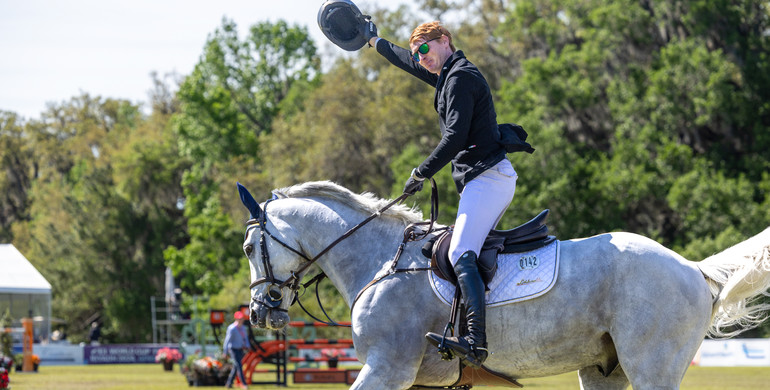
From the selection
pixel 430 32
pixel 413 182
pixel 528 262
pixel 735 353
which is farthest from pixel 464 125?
pixel 735 353

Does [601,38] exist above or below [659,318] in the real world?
above

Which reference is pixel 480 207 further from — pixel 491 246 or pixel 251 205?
pixel 251 205

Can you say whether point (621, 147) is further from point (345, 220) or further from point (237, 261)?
point (345, 220)

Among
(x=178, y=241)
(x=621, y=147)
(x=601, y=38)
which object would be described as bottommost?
(x=178, y=241)

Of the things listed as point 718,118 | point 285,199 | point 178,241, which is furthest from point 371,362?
point 178,241

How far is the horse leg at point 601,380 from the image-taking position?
282 inches

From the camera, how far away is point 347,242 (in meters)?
7.41

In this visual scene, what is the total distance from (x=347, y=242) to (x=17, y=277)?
3961 cm

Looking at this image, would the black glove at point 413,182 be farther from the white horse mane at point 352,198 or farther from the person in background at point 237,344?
the person in background at point 237,344

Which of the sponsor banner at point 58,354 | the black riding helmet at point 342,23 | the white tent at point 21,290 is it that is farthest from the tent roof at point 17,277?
the black riding helmet at point 342,23

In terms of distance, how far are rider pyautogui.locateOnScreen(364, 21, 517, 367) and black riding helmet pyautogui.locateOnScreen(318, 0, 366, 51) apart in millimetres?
1160

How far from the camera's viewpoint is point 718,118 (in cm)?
4434

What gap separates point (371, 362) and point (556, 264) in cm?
148

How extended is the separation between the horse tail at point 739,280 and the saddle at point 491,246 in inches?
47.4
